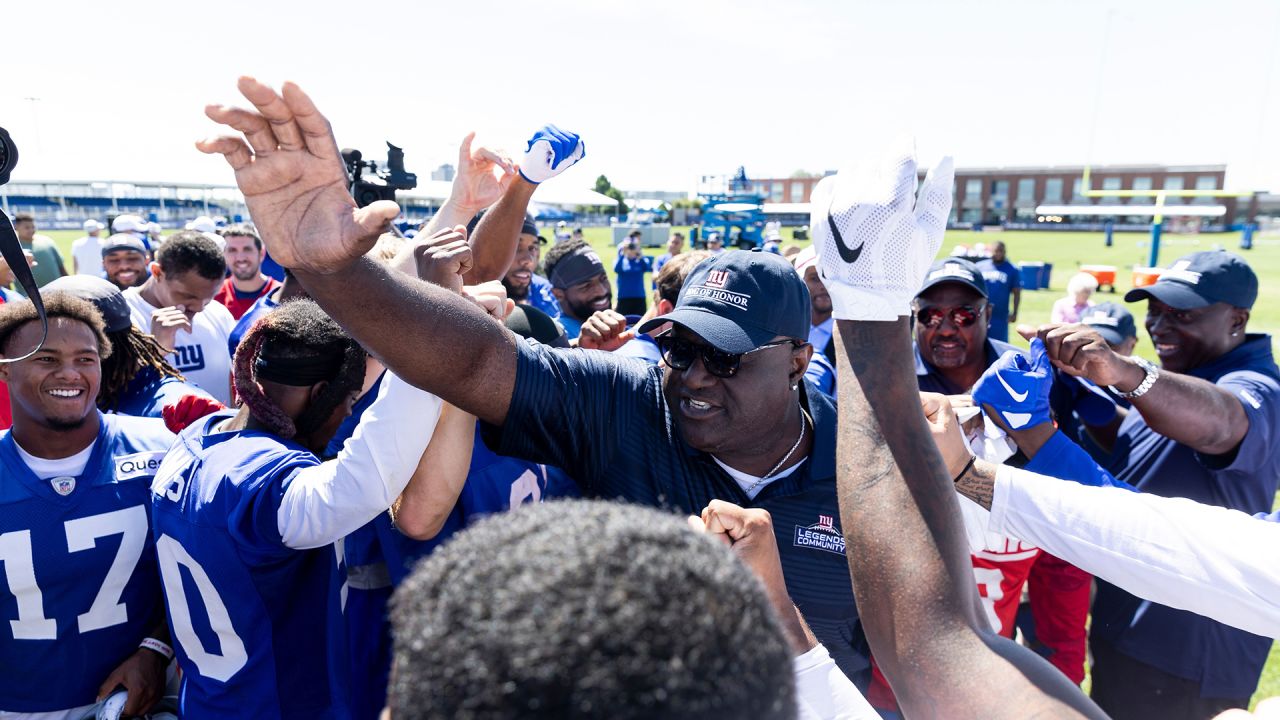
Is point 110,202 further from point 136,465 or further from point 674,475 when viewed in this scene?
point 674,475

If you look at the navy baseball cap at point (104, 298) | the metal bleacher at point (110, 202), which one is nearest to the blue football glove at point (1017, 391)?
the navy baseball cap at point (104, 298)

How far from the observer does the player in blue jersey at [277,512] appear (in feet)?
6.29

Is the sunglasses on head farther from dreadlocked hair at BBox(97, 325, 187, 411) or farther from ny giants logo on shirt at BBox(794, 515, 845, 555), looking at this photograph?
dreadlocked hair at BBox(97, 325, 187, 411)

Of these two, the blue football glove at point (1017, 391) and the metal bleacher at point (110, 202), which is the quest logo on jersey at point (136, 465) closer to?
the blue football glove at point (1017, 391)

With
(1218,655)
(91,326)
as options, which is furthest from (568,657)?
(1218,655)

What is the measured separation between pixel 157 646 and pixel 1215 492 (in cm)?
364

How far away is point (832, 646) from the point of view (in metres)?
2.07

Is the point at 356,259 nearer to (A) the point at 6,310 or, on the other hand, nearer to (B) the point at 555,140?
(B) the point at 555,140

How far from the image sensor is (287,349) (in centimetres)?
221

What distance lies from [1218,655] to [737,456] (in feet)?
6.95

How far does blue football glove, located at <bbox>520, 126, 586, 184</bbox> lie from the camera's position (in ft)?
8.58

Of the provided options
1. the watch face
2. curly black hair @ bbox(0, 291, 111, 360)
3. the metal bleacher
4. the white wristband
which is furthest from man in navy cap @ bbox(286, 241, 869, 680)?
the metal bleacher

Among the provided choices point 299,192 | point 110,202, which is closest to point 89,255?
point 299,192

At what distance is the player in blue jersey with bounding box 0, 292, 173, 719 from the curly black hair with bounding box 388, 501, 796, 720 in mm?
2178
